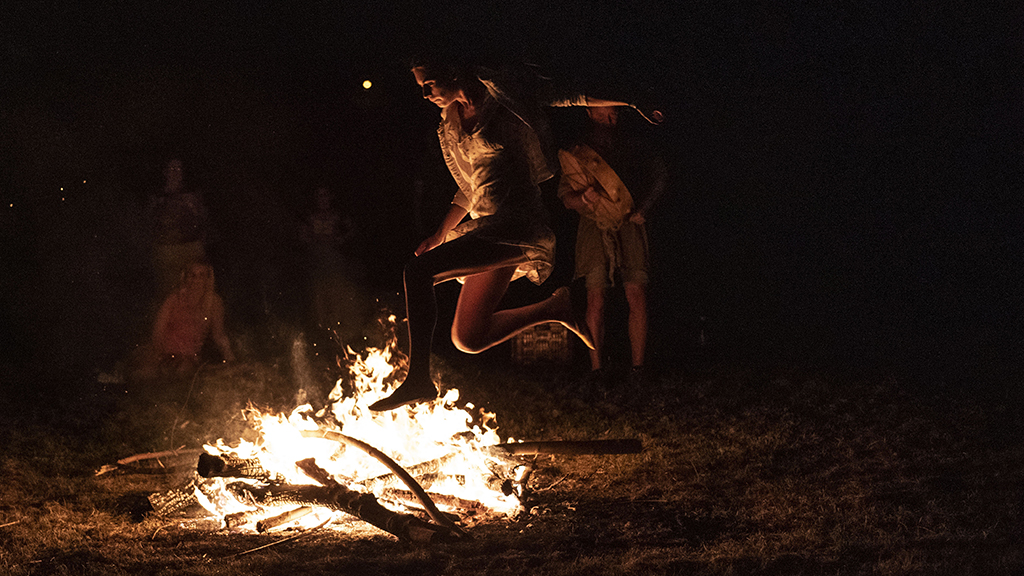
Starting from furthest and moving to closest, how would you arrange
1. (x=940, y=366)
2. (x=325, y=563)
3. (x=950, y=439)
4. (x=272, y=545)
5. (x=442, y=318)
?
(x=940, y=366)
(x=950, y=439)
(x=442, y=318)
(x=272, y=545)
(x=325, y=563)

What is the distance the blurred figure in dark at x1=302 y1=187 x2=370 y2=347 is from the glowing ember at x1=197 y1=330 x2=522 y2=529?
3623 mm

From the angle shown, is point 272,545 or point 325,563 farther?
point 272,545

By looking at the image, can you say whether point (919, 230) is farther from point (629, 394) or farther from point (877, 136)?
point (629, 394)

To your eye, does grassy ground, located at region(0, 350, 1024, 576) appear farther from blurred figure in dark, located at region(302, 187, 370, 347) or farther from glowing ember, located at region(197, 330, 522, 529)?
blurred figure in dark, located at region(302, 187, 370, 347)

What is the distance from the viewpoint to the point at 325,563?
3.68 metres

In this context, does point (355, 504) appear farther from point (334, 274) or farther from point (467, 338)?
point (334, 274)

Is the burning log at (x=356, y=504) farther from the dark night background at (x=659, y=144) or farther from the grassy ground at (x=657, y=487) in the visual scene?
the dark night background at (x=659, y=144)

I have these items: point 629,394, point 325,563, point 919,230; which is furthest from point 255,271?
point 919,230

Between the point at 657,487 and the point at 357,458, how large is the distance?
1.69 meters

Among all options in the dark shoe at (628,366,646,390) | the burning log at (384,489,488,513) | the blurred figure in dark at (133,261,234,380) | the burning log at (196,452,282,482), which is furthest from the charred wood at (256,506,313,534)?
the blurred figure in dark at (133,261,234,380)

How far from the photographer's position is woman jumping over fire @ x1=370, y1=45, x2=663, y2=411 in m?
4.04

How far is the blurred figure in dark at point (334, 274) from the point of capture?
8.56m

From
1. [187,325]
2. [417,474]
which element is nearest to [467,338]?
[417,474]

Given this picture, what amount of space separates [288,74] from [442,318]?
20.6 feet
